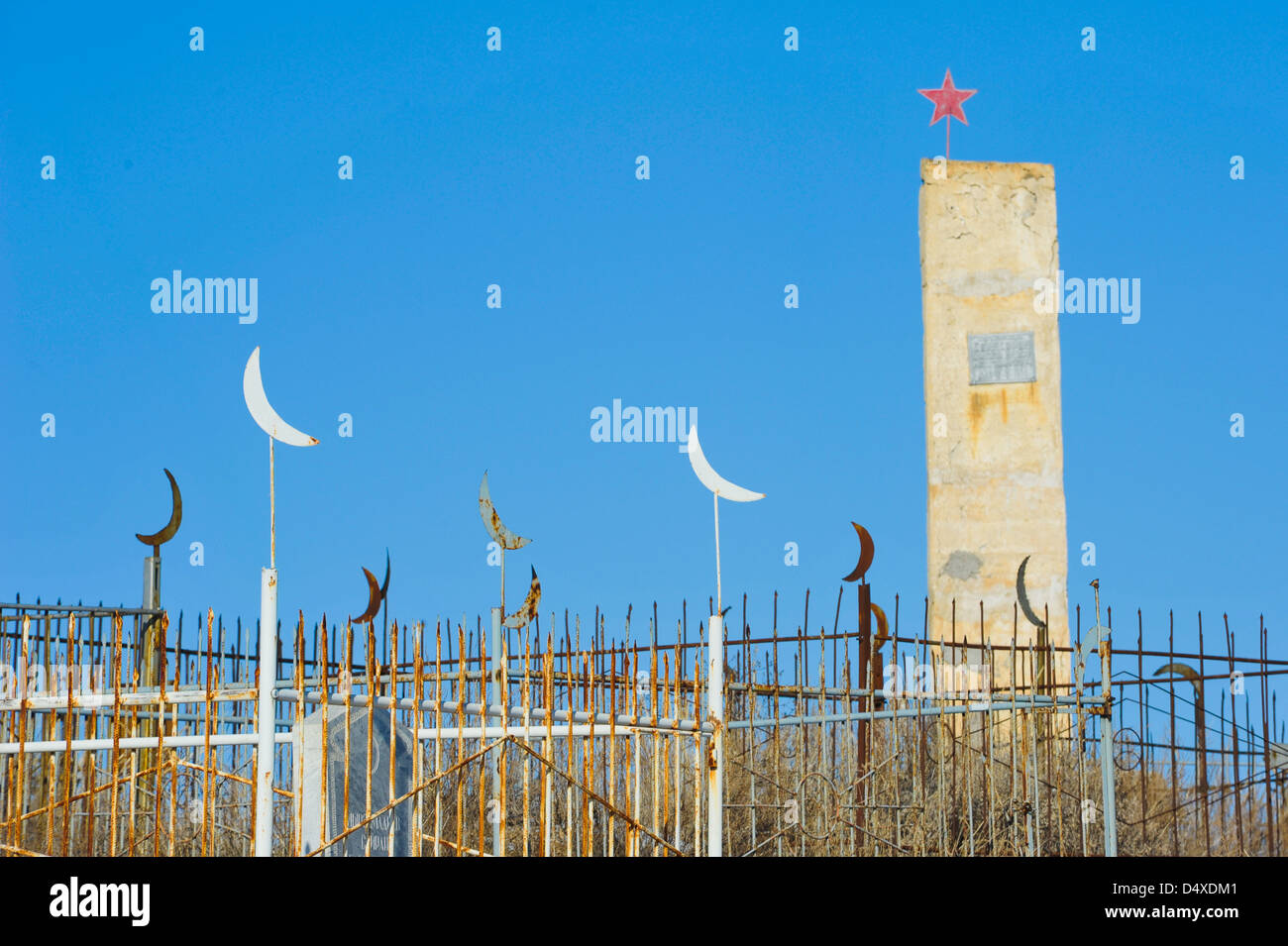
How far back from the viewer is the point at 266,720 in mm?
6273

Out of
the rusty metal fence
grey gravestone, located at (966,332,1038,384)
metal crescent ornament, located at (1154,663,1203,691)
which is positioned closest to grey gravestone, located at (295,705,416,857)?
the rusty metal fence

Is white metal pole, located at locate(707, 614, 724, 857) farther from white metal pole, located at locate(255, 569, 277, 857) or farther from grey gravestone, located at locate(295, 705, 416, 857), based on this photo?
white metal pole, located at locate(255, 569, 277, 857)

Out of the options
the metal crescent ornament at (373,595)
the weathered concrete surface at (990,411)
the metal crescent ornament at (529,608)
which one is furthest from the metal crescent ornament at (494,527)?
the weathered concrete surface at (990,411)

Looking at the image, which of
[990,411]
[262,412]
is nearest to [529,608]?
[262,412]

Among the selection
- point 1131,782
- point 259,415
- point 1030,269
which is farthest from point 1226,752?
point 259,415

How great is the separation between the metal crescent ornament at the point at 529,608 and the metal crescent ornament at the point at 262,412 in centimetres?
139

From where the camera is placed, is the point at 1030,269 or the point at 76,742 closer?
the point at 76,742

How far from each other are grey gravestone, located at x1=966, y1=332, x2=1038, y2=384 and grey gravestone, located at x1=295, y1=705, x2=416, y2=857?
8528 mm

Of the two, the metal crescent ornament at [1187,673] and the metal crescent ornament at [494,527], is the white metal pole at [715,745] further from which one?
the metal crescent ornament at [1187,673]

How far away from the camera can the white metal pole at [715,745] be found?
6648 millimetres

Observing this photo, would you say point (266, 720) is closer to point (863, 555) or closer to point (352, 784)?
point (352, 784)
